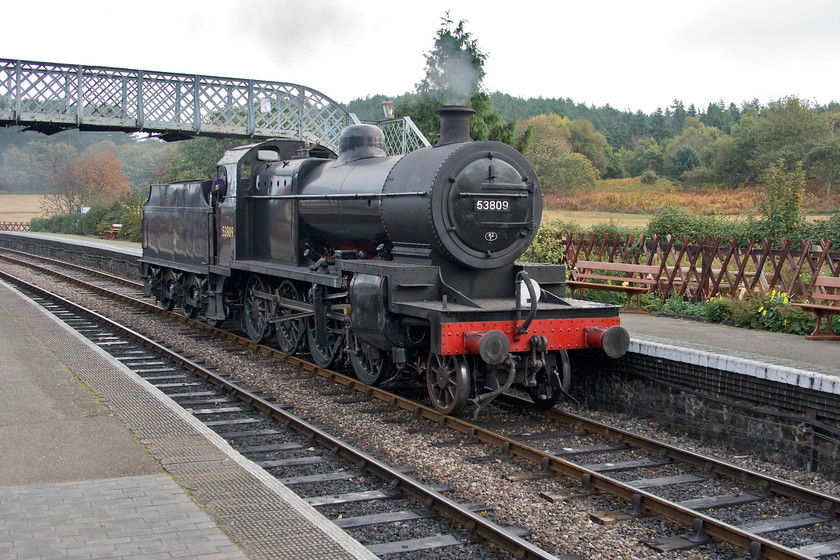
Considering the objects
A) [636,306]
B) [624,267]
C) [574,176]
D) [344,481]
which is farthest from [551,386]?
[574,176]

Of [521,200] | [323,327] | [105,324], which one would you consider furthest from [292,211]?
[105,324]

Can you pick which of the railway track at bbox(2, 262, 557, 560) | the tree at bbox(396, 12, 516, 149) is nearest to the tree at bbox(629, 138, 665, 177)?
the tree at bbox(396, 12, 516, 149)

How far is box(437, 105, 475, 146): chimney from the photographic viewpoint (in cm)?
842

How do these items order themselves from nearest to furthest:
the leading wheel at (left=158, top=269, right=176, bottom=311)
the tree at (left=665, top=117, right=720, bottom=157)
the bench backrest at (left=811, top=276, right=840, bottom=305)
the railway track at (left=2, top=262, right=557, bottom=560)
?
1. the railway track at (left=2, top=262, right=557, bottom=560)
2. the bench backrest at (left=811, top=276, right=840, bottom=305)
3. the leading wheel at (left=158, top=269, right=176, bottom=311)
4. the tree at (left=665, top=117, right=720, bottom=157)

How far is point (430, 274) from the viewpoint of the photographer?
8031 millimetres

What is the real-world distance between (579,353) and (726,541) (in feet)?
13.5

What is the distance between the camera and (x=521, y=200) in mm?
8352

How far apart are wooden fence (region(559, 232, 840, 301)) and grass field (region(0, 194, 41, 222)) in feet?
224

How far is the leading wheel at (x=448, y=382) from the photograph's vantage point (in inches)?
294

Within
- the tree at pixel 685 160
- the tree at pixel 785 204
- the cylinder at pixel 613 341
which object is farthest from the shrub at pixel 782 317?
the tree at pixel 685 160

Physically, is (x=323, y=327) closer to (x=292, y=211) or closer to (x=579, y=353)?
(x=292, y=211)

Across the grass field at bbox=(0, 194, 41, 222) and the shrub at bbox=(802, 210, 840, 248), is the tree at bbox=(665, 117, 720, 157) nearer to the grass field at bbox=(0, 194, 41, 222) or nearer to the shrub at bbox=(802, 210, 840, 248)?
the shrub at bbox=(802, 210, 840, 248)

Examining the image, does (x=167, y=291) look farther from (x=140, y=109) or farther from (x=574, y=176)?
(x=574, y=176)

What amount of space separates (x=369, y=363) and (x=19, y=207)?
83844mm
